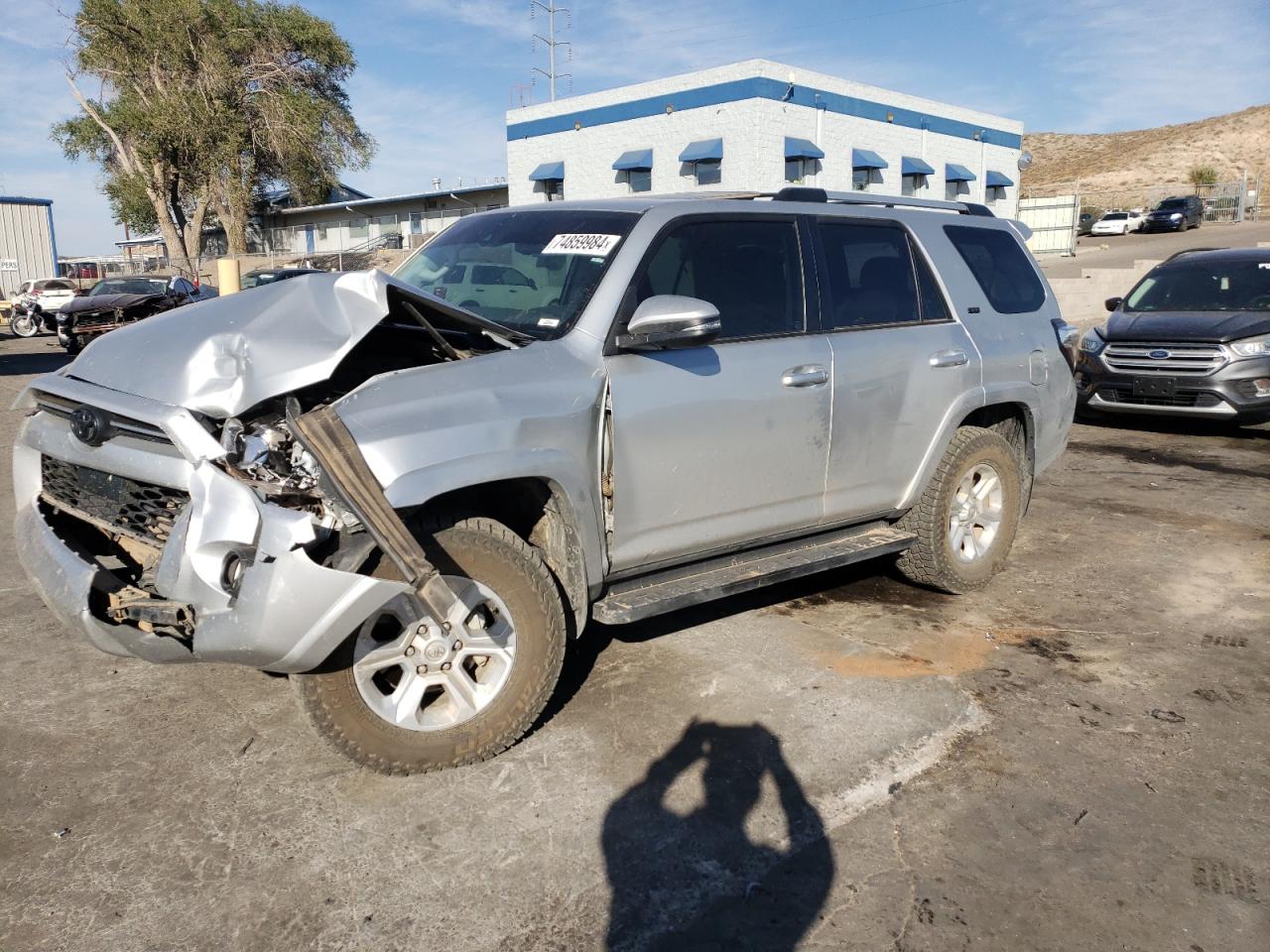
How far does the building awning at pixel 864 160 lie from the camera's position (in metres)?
34.0

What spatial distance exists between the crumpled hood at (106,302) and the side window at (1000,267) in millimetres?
17482

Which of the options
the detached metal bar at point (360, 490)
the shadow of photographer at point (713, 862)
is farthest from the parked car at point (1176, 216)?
the detached metal bar at point (360, 490)

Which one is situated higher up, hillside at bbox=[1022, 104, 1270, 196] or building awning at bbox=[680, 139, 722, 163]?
hillside at bbox=[1022, 104, 1270, 196]

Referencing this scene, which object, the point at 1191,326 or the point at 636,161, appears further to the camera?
the point at 636,161

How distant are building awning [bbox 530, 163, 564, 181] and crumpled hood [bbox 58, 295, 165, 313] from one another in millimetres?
18928

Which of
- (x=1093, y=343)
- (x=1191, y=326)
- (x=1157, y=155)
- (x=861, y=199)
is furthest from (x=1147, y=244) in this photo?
(x=1157, y=155)

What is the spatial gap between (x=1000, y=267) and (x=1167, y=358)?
5.39 m

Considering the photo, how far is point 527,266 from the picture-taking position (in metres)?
4.18

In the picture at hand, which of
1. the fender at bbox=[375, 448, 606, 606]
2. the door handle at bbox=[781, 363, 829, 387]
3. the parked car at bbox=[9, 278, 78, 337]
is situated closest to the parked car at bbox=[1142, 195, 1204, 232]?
the parked car at bbox=[9, 278, 78, 337]

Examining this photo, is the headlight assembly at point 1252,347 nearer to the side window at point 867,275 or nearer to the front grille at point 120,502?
the side window at point 867,275

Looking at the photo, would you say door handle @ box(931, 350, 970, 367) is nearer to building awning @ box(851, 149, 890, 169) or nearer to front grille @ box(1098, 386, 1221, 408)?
front grille @ box(1098, 386, 1221, 408)

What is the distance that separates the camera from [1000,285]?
18.0 ft

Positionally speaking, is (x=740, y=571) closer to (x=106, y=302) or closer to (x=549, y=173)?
(x=106, y=302)

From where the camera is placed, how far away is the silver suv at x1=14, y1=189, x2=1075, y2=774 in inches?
116
